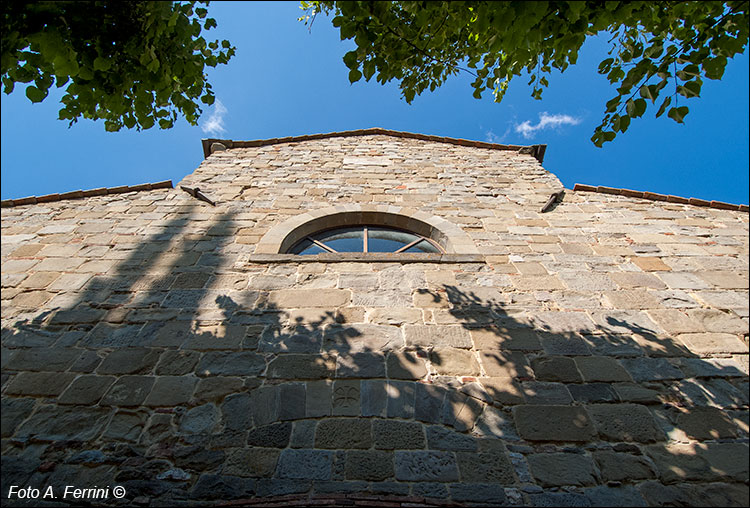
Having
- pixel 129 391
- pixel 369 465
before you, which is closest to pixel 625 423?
pixel 369 465

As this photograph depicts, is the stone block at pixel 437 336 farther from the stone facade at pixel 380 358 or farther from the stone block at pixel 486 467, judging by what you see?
the stone block at pixel 486 467

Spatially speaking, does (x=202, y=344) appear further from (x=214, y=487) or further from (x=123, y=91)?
(x=123, y=91)

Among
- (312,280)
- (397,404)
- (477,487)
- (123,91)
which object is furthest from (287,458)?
(123,91)

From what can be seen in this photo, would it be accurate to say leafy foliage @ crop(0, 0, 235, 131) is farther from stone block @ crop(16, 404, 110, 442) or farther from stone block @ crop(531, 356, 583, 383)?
stone block @ crop(531, 356, 583, 383)

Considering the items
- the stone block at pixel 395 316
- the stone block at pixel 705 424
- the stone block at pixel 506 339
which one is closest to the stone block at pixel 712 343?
the stone block at pixel 705 424

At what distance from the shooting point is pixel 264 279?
3.51 m

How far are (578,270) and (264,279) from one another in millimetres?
3371

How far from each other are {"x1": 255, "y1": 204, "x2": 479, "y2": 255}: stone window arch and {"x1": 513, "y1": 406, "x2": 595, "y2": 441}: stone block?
→ 192 centimetres

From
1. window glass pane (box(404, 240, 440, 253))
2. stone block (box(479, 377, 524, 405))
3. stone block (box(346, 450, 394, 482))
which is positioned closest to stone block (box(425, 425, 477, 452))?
stone block (box(346, 450, 394, 482))

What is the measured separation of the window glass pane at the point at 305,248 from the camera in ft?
14.1

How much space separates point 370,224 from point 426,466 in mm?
3249

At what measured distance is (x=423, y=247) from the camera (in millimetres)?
4422

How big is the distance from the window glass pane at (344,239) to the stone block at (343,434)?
2.36 meters

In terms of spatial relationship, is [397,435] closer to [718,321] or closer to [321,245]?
[321,245]
